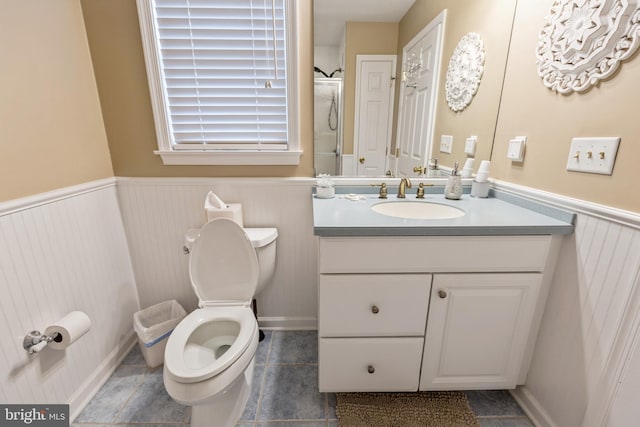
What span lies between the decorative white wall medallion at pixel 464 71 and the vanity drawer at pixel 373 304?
99 centimetres

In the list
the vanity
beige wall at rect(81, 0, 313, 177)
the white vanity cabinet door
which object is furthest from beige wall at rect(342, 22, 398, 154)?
the white vanity cabinet door

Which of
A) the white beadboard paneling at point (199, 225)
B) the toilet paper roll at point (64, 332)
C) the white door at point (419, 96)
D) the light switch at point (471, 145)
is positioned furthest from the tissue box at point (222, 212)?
the light switch at point (471, 145)

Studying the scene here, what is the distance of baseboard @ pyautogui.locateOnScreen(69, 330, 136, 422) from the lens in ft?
3.99

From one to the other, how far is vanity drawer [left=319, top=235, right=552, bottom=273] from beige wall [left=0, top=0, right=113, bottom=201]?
1.15 meters

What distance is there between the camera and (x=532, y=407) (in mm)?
1189

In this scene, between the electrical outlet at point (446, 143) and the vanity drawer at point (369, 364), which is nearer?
the vanity drawer at point (369, 364)

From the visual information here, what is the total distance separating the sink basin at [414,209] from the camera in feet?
4.34

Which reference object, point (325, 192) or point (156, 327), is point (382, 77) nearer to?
point (325, 192)

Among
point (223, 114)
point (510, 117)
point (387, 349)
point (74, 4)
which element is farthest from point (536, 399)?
point (74, 4)

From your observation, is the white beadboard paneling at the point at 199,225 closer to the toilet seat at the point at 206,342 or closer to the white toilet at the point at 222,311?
the white toilet at the point at 222,311

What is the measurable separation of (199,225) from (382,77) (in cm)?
127

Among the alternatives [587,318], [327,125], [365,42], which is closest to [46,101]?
[327,125]

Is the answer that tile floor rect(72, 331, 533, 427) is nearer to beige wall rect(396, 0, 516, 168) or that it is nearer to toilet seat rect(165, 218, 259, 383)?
toilet seat rect(165, 218, 259, 383)

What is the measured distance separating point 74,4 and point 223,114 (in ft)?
2.51
